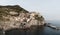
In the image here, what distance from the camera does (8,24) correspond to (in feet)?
610

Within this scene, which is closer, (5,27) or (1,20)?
(5,27)

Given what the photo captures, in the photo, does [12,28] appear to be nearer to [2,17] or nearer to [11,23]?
[11,23]

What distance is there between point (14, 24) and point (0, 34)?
2046 inches

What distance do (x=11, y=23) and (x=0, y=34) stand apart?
51124 millimetres

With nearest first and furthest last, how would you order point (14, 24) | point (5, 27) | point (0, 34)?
point (0, 34) → point (5, 27) → point (14, 24)

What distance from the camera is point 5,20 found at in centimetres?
19275

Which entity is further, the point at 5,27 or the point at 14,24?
the point at 14,24

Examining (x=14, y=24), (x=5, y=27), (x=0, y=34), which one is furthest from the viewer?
(x=14, y=24)

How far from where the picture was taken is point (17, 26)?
188 metres

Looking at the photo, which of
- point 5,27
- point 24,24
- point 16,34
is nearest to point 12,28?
point 5,27

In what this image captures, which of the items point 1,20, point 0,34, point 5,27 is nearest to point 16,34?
point 0,34

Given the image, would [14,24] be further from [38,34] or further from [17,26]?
[38,34]

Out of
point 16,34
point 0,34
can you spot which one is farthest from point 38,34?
point 0,34

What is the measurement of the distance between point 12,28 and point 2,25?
28.4 ft
